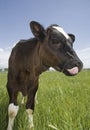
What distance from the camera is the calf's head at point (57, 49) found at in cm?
385

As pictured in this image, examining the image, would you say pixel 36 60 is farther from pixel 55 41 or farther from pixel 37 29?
pixel 55 41

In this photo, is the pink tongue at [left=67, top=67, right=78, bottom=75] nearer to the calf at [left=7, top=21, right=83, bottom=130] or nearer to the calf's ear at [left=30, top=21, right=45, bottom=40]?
the calf at [left=7, top=21, right=83, bottom=130]

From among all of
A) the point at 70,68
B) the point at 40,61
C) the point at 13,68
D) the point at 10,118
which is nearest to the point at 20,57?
the point at 13,68

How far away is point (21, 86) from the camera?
5074 millimetres

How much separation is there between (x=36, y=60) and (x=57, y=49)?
0.84m

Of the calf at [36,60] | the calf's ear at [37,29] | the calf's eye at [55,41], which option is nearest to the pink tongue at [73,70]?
the calf at [36,60]

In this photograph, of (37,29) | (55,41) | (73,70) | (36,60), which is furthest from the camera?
(36,60)

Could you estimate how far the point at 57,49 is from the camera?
414cm

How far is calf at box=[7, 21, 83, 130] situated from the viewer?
398 centimetres

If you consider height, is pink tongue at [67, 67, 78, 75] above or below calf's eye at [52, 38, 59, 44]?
below

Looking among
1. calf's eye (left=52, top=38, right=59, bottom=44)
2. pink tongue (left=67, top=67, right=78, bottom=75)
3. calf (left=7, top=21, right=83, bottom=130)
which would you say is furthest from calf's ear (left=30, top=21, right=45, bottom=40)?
pink tongue (left=67, top=67, right=78, bottom=75)

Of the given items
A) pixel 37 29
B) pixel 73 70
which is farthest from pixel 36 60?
pixel 73 70

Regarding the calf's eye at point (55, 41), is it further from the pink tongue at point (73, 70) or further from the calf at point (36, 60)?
the pink tongue at point (73, 70)

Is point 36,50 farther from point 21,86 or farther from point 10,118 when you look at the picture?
point 10,118
